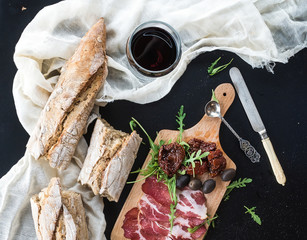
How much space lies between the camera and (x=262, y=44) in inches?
82.7

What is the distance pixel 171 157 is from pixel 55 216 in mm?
738

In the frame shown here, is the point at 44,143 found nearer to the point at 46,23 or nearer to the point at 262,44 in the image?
the point at 46,23

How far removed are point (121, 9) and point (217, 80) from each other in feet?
2.51

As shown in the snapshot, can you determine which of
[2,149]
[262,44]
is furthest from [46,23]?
[262,44]

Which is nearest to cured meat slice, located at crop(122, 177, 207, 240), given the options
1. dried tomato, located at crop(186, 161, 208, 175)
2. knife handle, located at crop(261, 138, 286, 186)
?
dried tomato, located at crop(186, 161, 208, 175)

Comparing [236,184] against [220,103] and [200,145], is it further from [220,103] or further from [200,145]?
[220,103]

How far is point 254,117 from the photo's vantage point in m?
2.12

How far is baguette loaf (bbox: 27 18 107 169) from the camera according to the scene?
1.87 m

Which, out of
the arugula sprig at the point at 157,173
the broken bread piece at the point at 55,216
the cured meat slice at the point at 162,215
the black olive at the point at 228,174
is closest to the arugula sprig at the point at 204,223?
the cured meat slice at the point at 162,215

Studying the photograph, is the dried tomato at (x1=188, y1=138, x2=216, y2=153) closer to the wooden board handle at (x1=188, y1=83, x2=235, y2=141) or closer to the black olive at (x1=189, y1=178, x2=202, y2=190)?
the wooden board handle at (x1=188, y1=83, x2=235, y2=141)

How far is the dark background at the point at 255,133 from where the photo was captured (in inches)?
85.7

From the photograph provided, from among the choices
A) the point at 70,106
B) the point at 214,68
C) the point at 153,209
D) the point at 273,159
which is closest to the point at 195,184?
the point at 153,209

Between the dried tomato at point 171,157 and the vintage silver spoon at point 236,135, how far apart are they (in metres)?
0.32

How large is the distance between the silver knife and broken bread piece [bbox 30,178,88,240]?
1.21 m
